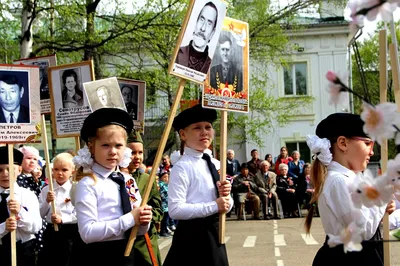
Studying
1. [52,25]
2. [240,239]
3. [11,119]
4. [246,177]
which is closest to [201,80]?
[11,119]

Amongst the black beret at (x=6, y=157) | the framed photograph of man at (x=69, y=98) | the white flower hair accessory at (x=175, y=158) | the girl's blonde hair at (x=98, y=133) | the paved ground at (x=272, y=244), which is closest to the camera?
the girl's blonde hair at (x=98, y=133)

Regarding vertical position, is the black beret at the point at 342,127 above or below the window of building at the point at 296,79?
below

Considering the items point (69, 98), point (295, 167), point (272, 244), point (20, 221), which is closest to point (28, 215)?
point (20, 221)

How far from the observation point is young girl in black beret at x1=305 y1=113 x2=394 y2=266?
4238 mm

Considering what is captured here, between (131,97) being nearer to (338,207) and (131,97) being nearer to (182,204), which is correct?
(182,204)

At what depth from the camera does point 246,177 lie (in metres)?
21.7

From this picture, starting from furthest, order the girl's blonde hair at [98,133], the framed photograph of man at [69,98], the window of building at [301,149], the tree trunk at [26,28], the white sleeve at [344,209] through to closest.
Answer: the window of building at [301,149] < the tree trunk at [26,28] < the framed photograph of man at [69,98] < the girl's blonde hair at [98,133] < the white sleeve at [344,209]

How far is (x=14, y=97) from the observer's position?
273 inches

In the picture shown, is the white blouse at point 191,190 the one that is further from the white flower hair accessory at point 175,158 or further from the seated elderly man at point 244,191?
the seated elderly man at point 244,191

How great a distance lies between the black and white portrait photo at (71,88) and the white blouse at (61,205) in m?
1.05

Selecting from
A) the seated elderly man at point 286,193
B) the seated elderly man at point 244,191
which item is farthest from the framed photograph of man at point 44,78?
the seated elderly man at point 286,193

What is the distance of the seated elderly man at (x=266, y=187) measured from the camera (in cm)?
2120

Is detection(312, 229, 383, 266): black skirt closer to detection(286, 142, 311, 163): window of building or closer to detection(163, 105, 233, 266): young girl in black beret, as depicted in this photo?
detection(163, 105, 233, 266): young girl in black beret

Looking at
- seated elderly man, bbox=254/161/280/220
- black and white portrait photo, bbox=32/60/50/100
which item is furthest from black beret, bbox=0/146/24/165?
seated elderly man, bbox=254/161/280/220
